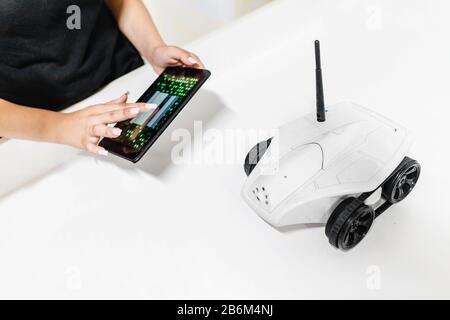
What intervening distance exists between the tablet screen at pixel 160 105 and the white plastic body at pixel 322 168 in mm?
118

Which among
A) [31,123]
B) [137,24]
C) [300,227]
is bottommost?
[300,227]

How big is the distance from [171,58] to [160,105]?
103 millimetres

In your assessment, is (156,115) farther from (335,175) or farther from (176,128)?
(335,175)

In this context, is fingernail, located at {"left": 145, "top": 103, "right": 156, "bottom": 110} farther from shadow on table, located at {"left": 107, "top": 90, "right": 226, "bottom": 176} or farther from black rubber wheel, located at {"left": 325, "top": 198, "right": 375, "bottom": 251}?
black rubber wheel, located at {"left": 325, "top": 198, "right": 375, "bottom": 251}

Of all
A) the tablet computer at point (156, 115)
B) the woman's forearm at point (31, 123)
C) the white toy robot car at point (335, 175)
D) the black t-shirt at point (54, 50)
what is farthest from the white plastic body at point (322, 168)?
the black t-shirt at point (54, 50)

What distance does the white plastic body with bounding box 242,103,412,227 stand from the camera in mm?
425

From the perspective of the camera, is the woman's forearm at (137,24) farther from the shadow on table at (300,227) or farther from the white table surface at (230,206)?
the shadow on table at (300,227)

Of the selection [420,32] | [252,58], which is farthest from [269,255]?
[420,32]

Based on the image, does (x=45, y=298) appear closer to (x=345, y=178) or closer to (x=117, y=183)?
(x=117, y=183)

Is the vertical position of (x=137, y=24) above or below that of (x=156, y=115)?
above

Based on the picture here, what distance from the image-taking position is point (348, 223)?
42 centimetres

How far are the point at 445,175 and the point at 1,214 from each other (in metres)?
0.51

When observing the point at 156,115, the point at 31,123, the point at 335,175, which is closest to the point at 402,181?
the point at 335,175

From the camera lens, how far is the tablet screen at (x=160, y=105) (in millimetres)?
480
